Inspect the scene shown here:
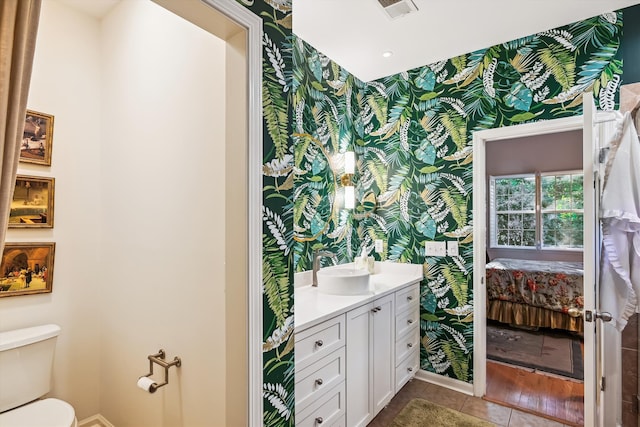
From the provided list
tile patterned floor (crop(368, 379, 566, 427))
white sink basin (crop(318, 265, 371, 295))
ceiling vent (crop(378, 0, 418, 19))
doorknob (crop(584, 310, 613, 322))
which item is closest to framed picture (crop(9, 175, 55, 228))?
white sink basin (crop(318, 265, 371, 295))

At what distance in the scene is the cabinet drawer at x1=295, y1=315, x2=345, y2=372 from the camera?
1.56m

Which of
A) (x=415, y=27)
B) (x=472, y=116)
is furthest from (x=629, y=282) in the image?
(x=415, y=27)

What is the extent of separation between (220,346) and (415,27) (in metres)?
2.29

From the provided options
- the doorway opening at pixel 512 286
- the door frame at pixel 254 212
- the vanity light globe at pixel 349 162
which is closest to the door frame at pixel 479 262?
the doorway opening at pixel 512 286

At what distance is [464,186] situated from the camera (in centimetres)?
268

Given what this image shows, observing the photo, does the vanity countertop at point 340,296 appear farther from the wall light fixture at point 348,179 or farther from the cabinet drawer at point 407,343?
the wall light fixture at point 348,179

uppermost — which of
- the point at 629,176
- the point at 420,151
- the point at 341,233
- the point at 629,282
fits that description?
the point at 420,151

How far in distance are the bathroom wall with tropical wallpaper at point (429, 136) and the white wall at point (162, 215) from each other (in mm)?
666

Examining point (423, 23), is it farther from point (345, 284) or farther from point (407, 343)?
point (407, 343)

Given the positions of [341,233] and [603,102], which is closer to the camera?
[603,102]

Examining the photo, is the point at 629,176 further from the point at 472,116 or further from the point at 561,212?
the point at 561,212

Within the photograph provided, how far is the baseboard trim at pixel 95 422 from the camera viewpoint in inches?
80.1

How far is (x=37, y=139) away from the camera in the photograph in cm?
191

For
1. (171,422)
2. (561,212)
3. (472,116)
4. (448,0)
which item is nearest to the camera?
(171,422)
